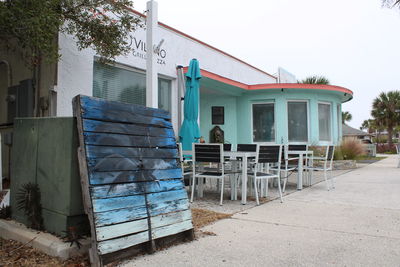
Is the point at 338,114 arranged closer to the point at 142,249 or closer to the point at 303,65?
the point at 142,249

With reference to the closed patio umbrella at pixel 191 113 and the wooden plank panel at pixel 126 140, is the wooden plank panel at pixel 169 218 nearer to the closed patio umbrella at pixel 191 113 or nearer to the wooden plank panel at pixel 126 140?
the wooden plank panel at pixel 126 140

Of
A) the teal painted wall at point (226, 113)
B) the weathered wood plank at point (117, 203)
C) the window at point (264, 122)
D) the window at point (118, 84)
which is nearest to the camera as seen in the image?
the weathered wood plank at point (117, 203)

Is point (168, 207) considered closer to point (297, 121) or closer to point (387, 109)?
point (297, 121)

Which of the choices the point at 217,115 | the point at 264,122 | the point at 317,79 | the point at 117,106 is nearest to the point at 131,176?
the point at 117,106

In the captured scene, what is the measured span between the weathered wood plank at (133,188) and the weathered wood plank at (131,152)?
10.5 inches

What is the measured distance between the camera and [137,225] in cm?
256

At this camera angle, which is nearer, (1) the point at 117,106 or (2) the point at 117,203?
(2) the point at 117,203

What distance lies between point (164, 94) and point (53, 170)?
590 cm

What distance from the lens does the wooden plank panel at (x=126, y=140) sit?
260 centimetres

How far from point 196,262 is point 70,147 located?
56.9 inches

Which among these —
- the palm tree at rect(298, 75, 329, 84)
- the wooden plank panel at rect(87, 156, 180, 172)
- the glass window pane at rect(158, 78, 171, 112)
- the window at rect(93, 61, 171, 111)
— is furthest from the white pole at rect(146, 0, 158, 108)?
the palm tree at rect(298, 75, 329, 84)

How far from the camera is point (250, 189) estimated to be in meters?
5.49

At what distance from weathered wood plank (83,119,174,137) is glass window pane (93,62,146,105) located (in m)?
3.78

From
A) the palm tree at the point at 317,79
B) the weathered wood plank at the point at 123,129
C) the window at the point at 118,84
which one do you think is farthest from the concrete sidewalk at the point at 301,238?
the palm tree at the point at 317,79
